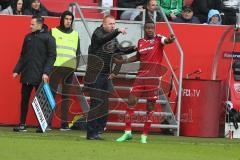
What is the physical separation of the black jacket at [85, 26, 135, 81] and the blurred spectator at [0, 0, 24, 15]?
372 centimetres

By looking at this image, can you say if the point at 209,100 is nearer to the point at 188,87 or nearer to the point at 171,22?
the point at 188,87

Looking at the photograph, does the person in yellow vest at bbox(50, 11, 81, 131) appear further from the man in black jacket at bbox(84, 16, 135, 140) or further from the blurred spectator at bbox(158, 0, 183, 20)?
the blurred spectator at bbox(158, 0, 183, 20)

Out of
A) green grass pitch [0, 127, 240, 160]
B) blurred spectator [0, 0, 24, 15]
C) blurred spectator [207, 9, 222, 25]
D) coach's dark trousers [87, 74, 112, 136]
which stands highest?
blurred spectator [0, 0, 24, 15]

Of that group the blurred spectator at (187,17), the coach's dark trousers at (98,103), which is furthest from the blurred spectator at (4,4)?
the coach's dark trousers at (98,103)

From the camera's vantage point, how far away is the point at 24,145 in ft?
43.9

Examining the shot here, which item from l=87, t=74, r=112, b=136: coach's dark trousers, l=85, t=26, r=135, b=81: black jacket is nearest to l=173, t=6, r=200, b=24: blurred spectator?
l=85, t=26, r=135, b=81: black jacket

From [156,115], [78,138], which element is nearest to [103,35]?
[78,138]

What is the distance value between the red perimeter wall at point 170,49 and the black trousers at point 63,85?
73 cm

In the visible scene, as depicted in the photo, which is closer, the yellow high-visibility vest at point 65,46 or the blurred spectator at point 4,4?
the yellow high-visibility vest at point 65,46

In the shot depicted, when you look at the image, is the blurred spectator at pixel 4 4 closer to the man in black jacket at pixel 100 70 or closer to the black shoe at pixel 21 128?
the black shoe at pixel 21 128

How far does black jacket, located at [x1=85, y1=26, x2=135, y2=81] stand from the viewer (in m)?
15.1

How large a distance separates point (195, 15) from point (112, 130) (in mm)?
3936

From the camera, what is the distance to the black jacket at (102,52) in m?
15.1

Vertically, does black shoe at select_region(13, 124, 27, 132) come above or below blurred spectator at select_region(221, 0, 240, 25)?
below
